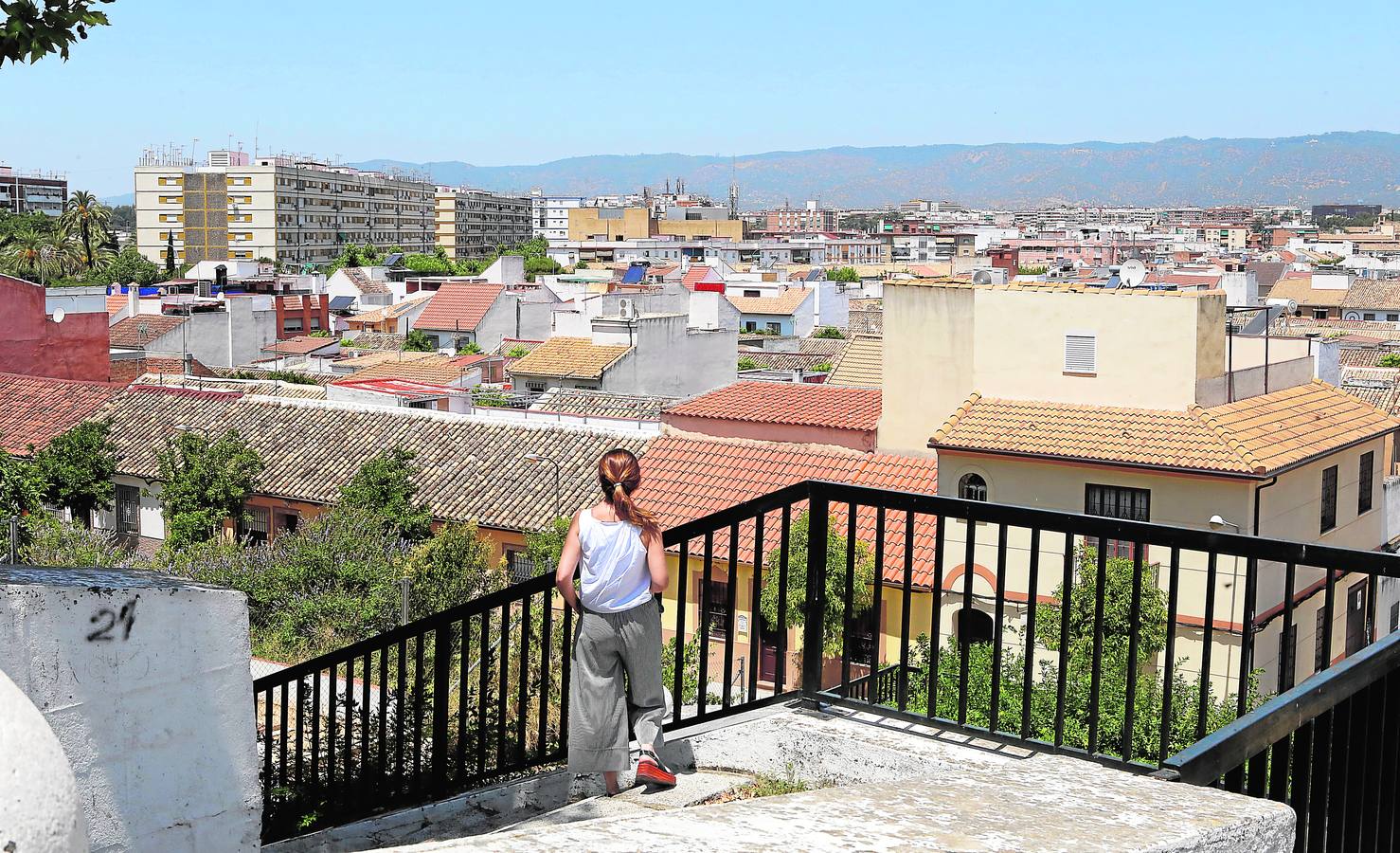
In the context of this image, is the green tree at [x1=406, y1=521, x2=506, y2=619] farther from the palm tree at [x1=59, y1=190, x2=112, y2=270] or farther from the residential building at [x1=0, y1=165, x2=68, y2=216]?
the residential building at [x1=0, y1=165, x2=68, y2=216]

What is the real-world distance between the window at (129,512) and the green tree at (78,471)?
3.35 feet

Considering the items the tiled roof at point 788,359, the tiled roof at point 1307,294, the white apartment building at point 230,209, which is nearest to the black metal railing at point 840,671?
the tiled roof at point 788,359

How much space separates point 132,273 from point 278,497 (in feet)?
257

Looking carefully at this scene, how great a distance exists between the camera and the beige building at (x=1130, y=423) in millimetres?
21047

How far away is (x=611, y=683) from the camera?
5734 mm

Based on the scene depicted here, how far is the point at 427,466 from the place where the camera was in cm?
2909

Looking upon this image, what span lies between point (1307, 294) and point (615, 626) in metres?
90.1

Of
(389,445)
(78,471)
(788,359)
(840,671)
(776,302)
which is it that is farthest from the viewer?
(776,302)

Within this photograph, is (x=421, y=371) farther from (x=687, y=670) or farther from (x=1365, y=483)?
(x=687, y=670)

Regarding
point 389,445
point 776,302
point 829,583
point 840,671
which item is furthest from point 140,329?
point 840,671

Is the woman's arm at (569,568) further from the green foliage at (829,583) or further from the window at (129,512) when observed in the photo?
the window at (129,512)

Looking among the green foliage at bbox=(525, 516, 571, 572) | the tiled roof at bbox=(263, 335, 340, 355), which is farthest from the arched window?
the tiled roof at bbox=(263, 335, 340, 355)

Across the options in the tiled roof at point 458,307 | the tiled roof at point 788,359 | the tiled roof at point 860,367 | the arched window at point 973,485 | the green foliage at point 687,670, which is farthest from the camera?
the tiled roof at point 458,307

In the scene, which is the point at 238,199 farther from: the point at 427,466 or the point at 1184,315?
the point at 1184,315
